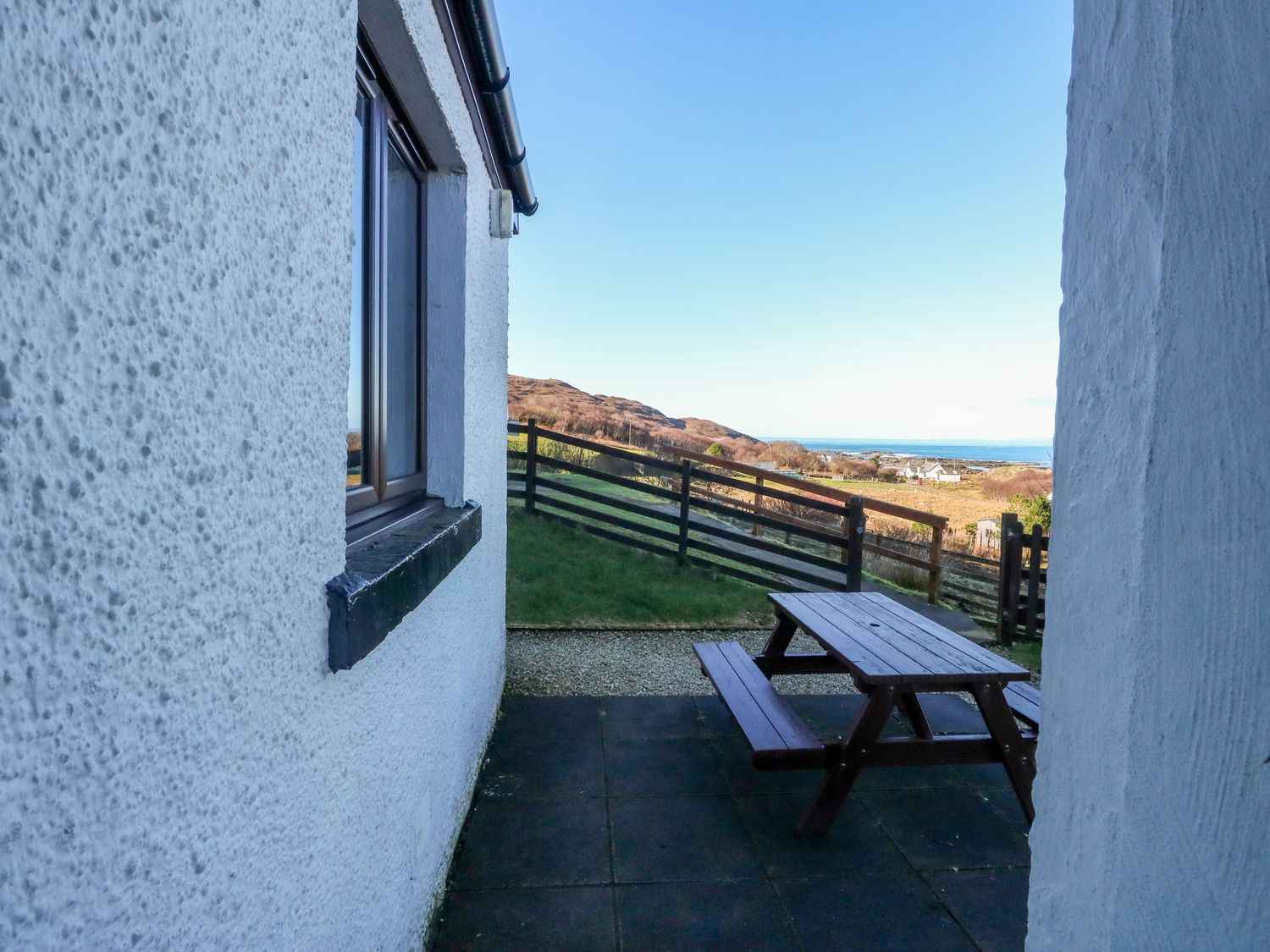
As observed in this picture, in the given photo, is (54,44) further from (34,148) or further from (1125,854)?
(1125,854)

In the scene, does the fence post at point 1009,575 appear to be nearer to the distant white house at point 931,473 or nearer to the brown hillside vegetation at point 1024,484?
the brown hillside vegetation at point 1024,484

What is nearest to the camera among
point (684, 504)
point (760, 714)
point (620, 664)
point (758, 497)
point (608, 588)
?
point (760, 714)

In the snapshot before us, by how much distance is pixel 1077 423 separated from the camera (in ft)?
2.58

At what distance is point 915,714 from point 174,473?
3.15m

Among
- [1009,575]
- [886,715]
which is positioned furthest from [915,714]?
[1009,575]

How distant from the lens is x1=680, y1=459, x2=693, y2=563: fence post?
665 centimetres

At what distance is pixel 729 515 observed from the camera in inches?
266

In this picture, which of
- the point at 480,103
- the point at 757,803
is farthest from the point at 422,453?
the point at 757,803

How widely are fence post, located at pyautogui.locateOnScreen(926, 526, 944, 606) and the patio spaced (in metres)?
3.36

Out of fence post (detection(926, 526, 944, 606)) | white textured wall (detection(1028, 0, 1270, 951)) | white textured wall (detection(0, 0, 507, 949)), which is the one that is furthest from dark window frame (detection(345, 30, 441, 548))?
fence post (detection(926, 526, 944, 606))

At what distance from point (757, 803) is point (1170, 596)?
2.36m

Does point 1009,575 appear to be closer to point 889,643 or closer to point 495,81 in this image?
point 889,643

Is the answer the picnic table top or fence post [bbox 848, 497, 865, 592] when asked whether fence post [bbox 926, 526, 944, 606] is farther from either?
the picnic table top

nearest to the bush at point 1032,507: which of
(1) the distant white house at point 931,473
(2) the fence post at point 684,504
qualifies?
(2) the fence post at point 684,504
